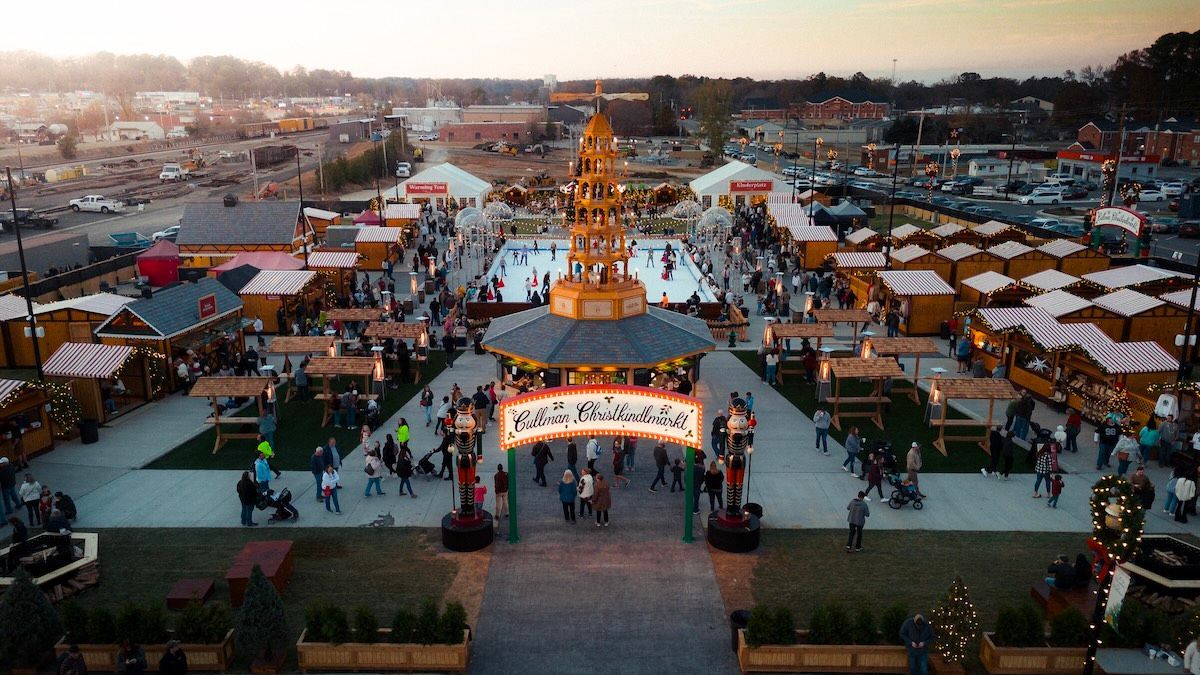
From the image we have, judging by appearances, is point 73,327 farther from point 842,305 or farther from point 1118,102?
point 1118,102

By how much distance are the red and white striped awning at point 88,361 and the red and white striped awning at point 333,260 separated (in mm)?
15187

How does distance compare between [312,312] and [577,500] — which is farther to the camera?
[312,312]

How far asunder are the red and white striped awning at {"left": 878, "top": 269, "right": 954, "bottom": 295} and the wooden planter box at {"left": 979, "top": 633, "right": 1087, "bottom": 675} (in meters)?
20.4

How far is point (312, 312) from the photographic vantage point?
3200cm

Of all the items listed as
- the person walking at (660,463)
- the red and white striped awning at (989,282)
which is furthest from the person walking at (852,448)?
the red and white striped awning at (989,282)

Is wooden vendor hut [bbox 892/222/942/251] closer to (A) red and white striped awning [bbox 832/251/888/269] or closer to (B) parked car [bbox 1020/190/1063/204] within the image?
(A) red and white striped awning [bbox 832/251/888/269]

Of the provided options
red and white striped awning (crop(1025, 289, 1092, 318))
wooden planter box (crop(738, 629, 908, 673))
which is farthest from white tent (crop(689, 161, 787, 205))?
wooden planter box (crop(738, 629, 908, 673))

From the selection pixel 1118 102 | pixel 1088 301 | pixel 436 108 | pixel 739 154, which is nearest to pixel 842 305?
pixel 1088 301

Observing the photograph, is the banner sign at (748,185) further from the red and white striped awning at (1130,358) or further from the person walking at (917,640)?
the person walking at (917,640)

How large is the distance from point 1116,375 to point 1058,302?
5351 millimetres

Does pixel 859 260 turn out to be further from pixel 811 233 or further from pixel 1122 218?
pixel 1122 218

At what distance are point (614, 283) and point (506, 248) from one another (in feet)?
96.2

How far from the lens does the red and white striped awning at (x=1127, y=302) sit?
80.5ft

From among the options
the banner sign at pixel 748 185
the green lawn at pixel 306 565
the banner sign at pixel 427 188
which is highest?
the banner sign at pixel 748 185
